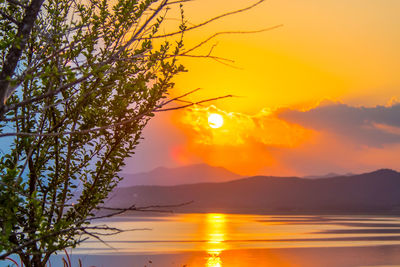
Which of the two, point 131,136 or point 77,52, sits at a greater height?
point 77,52

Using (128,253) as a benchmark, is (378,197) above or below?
above

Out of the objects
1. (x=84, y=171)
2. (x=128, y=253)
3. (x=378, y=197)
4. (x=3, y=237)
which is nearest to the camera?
(x=3, y=237)

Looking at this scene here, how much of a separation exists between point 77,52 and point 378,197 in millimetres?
101261

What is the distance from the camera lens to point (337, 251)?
22.7 meters

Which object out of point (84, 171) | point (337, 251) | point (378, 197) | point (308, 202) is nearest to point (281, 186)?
point (308, 202)

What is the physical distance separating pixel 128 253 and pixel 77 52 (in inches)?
582

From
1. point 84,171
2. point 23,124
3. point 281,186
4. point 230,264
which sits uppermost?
point 281,186

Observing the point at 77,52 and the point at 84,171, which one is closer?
the point at 77,52

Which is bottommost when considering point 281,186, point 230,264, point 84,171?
point 230,264

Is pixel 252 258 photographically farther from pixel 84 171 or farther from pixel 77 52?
pixel 77 52

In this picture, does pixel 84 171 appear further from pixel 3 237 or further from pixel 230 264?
pixel 230 264

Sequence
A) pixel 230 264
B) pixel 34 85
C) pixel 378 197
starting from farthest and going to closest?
pixel 378 197 < pixel 230 264 < pixel 34 85

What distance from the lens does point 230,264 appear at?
59.7 feet

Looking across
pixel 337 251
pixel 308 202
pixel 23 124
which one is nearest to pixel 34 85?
pixel 23 124
